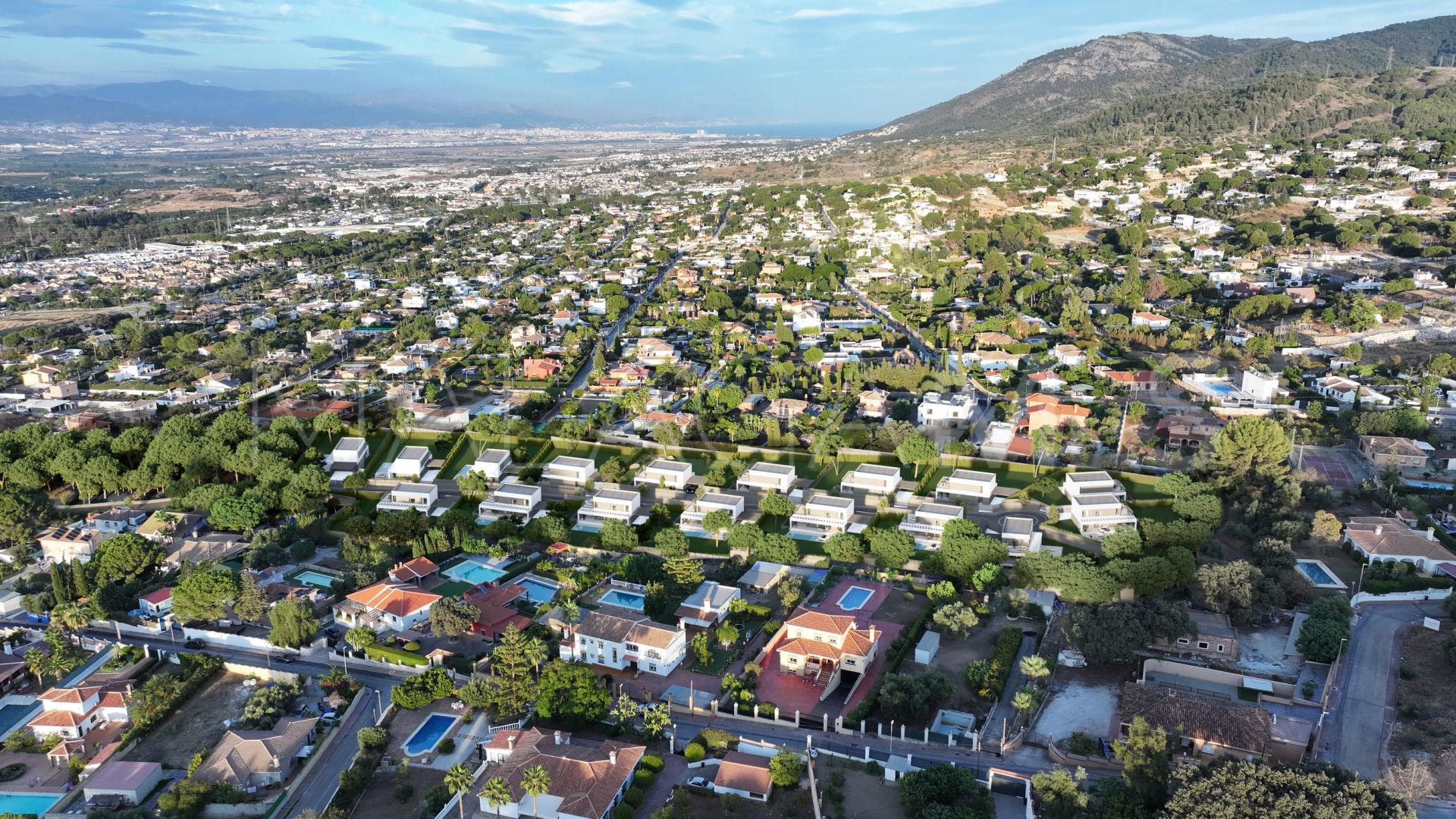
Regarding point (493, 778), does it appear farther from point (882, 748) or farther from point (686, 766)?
point (882, 748)

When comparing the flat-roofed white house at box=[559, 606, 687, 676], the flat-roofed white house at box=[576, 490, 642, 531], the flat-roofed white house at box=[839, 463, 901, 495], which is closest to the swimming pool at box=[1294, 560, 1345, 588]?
the flat-roofed white house at box=[839, 463, 901, 495]

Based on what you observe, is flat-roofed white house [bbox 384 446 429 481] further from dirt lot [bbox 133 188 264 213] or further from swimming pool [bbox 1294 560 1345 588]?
dirt lot [bbox 133 188 264 213]

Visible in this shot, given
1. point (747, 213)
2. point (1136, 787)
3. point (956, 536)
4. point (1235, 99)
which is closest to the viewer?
point (1136, 787)

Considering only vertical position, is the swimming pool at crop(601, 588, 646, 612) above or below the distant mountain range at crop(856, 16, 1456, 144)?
below

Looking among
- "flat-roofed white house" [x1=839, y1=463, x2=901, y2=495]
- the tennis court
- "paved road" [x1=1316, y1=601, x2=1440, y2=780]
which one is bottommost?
"paved road" [x1=1316, y1=601, x2=1440, y2=780]

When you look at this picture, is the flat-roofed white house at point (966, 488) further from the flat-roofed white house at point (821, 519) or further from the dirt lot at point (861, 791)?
the dirt lot at point (861, 791)

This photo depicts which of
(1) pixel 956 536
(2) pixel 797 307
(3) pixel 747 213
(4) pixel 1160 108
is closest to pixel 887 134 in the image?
(4) pixel 1160 108

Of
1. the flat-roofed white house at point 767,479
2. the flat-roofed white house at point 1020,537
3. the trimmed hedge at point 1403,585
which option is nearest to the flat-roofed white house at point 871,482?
the flat-roofed white house at point 767,479
